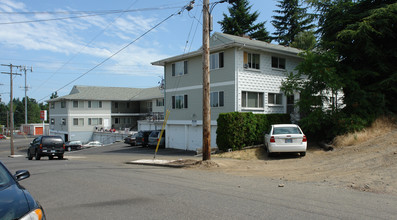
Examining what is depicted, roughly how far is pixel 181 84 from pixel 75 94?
33046 mm

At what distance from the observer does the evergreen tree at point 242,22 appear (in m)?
49.5

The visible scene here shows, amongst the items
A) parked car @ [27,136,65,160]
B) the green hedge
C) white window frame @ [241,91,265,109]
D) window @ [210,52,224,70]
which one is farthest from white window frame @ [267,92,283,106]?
parked car @ [27,136,65,160]

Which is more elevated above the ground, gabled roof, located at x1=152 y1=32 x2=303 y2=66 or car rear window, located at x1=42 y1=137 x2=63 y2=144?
gabled roof, located at x1=152 y1=32 x2=303 y2=66

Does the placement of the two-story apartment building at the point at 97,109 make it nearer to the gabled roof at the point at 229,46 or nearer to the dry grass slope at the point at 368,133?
the gabled roof at the point at 229,46

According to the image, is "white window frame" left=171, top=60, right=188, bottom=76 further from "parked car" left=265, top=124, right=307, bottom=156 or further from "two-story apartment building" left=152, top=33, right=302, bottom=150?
"parked car" left=265, top=124, right=307, bottom=156

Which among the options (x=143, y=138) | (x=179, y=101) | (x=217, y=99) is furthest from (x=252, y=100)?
(x=143, y=138)

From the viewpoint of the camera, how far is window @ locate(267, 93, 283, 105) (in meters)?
25.7

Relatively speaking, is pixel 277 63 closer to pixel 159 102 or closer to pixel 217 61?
pixel 217 61

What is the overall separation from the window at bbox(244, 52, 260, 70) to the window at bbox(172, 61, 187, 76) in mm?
6150

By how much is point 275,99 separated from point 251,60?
13.0ft

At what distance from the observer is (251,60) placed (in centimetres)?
2439

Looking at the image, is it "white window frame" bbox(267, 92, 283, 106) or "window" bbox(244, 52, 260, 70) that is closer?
"window" bbox(244, 52, 260, 70)

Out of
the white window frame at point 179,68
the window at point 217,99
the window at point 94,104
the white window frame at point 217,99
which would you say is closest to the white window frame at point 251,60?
the white window frame at point 217,99

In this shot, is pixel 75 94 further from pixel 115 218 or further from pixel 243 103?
pixel 115 218
